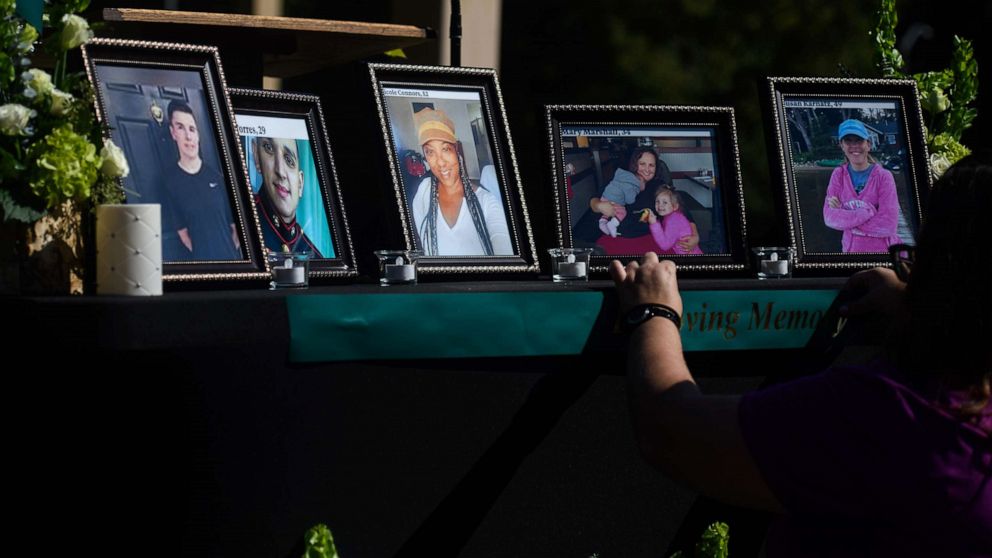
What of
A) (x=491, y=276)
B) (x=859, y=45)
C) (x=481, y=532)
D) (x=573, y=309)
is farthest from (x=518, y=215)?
(x=859, y=45)

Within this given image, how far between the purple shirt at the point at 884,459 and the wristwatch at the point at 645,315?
440 mm

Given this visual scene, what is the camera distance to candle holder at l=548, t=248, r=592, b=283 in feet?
7.66

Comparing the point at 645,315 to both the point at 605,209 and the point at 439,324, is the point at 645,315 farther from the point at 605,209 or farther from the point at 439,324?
the point at 605,209

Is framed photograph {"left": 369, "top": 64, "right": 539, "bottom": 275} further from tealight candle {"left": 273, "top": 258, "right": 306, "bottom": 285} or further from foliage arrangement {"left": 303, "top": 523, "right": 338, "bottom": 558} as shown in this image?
foliage arrangement {"left": 303, "top": 523, "right": 338, "bottom": 558}

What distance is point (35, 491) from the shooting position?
1.78 meters

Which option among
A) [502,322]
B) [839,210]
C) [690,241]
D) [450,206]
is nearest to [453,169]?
[450,206]

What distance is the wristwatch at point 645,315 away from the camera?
1846 millimetres

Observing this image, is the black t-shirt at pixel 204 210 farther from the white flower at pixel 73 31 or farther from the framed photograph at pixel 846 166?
the framed photograph at pixel 846 166

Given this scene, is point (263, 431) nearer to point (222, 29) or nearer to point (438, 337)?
point (438, 337)

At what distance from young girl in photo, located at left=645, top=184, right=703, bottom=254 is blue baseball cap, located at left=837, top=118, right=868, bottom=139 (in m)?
0.41

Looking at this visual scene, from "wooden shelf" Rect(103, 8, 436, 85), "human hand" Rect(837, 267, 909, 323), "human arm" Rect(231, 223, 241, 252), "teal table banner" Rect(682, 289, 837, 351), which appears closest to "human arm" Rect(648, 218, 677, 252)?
"teal table banner" Rect(682, 289, 837, 351)

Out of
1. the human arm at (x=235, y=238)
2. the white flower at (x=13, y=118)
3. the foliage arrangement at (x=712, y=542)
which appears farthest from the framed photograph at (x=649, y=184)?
the white flower at (x=13, y=118)

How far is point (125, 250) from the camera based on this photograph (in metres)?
1.83

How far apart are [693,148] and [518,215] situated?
0.39m
